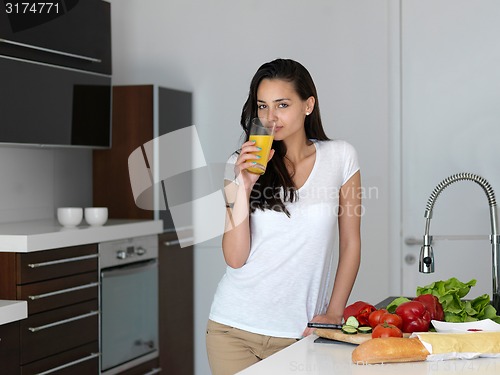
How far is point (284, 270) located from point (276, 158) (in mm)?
353

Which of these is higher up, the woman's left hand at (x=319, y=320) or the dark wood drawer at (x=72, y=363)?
the woman's left hand at (x=319, y=320)

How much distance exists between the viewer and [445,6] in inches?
164

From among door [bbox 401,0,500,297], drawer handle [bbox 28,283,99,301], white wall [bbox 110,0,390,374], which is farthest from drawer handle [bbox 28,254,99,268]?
door [bbox 401,0,500,297]

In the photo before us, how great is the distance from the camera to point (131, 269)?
158 inches

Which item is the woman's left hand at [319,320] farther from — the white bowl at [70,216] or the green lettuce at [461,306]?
the white bowl at [70,216]

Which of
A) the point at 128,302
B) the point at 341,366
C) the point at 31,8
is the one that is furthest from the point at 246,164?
the point at 128,302

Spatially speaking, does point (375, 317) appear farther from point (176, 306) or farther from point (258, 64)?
point (258, 64)

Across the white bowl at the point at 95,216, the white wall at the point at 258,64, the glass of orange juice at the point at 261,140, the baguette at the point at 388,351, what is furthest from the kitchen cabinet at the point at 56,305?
the baguette at the point at 388,351

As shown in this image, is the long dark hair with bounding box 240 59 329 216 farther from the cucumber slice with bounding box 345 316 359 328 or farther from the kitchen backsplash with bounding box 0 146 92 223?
A: the kitchen backsplash with bounding box 0 146 92 223

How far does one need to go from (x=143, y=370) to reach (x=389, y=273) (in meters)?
1.39

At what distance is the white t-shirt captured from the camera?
2.38 metres

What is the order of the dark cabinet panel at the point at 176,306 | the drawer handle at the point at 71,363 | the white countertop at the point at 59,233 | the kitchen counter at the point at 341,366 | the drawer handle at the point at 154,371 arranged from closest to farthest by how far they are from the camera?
the kitchen counter at the point at 341,366, the white countertop at the point at 59,233, the drawer handle at the point at 71,363, the drawer handle at the point at 154,371, the dark cabinet panel at the point at 176,306

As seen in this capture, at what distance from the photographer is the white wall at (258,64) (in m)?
4.27

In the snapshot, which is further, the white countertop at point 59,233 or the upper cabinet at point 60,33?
the upper cabinet at point 60,33
